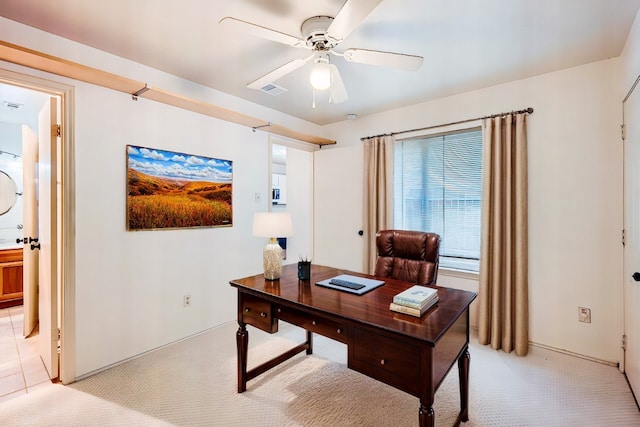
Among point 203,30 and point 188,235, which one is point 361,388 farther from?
point 203,30

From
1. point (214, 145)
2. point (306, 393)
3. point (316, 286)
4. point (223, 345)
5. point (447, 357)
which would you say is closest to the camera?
point (447, 357)

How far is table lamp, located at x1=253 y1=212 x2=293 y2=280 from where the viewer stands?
203cm

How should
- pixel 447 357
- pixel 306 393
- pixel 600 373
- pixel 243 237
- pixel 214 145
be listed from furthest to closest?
1. pixel 243 237
2. pixel 214 145
3. pixel 600 373
4. pixel 306 393
5. pixel 447 357

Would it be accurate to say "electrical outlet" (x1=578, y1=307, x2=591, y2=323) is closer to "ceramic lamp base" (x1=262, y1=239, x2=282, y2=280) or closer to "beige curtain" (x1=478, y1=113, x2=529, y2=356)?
"beige curtain" (x1=478, y1=113, x2=529, y2=356)

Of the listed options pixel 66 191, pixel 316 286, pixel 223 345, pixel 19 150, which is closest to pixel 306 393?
pixel 316 286

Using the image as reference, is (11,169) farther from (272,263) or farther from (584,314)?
(584,314)

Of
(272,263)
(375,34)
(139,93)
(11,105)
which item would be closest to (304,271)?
(272,263)

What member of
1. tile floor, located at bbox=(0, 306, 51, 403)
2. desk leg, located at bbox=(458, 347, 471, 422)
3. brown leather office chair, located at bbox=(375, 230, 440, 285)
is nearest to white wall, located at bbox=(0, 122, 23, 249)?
tile floor, located at bbox=(0, 306, 51, 403)

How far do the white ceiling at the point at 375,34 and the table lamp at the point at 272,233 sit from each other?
4.13ft

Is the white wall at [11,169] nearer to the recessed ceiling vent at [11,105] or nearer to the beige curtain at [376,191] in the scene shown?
the recessed ceiling vent at [11,105]

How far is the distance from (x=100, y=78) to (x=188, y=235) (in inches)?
56.0

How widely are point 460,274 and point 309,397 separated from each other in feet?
6.50

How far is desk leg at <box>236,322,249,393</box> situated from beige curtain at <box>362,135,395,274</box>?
1.91m

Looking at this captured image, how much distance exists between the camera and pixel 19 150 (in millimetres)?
4082
